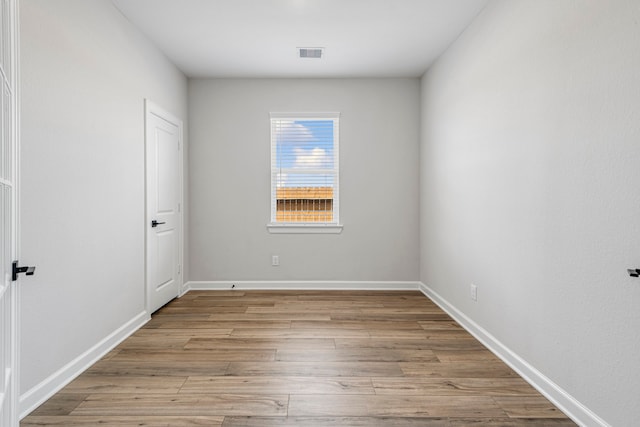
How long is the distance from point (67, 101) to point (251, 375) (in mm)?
2097

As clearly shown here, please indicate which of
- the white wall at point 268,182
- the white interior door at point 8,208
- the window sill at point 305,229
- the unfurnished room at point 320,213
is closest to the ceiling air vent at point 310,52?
the unfurnished room at point 320,213

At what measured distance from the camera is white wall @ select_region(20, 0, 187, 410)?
79.3 inches

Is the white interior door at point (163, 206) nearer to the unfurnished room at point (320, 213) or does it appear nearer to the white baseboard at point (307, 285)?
the unfurnished room at point (320, 213)

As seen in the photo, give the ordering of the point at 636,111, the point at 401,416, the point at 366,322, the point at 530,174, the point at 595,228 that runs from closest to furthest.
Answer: the point at 636,111, the point at 595,228, the point at 401,416, the point at 530,174, the point at 366,322

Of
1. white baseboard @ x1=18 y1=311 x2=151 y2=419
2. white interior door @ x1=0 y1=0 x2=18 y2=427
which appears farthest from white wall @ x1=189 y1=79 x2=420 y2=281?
white interior door @ x1=0 y1=0 x2=18 y2=427

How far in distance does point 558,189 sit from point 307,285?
3.17m

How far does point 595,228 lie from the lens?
5.80 feet

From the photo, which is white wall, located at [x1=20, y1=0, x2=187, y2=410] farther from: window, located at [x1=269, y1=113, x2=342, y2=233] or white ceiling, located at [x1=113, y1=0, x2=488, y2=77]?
window, located at [x1=269, y1=113, x2=342, y2=233]

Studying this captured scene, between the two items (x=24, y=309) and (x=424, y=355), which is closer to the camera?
(x=24, y=309)

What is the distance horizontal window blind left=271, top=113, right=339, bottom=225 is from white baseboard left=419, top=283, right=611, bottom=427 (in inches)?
83.7

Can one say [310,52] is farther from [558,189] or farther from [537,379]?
[537,379]

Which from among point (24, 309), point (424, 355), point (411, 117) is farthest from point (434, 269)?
point (24, 309)

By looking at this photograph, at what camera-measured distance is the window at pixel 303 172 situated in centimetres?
460

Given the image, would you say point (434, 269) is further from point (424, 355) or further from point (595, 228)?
point (595, 228)
